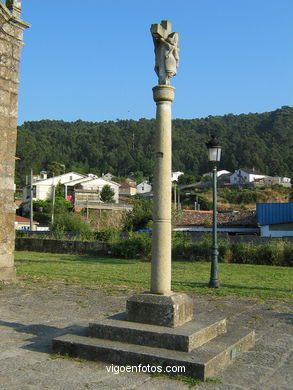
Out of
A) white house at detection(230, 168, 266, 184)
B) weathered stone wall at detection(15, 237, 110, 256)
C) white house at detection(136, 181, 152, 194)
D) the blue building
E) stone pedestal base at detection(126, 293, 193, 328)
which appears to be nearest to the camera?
stone pedestal base at detection(126, 293, 193, 328)

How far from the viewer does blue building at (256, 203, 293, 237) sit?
3238 cm

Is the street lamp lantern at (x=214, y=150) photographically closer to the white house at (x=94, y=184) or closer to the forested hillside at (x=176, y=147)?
the white house at (x=94, y=184)

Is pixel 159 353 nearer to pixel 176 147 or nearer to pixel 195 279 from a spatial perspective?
pixel 195 279

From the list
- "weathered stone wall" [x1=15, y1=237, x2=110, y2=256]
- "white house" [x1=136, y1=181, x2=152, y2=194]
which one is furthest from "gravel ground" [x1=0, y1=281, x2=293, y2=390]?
"white house" [x1=136, y1=181, x2=152, y2=194]

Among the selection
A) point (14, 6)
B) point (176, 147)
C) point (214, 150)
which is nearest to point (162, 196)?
point (214, 150)

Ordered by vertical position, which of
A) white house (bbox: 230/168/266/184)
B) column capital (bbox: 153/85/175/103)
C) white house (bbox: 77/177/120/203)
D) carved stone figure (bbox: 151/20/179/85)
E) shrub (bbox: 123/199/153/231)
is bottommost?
shrub (bbox: 123/199/153/231)

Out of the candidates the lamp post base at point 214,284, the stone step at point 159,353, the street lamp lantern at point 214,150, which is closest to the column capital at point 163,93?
the stone step at point 159,353

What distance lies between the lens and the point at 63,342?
16.9 feet

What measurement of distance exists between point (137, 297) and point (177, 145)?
128225 mm

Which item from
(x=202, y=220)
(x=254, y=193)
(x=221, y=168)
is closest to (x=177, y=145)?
(x=221, y=168)

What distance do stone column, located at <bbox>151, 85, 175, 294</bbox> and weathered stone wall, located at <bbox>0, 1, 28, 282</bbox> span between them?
6.07m

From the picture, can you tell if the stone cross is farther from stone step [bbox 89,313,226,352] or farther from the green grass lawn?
stone step [bbox 89,313,226,352]

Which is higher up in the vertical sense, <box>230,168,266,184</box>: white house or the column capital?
<box>230,168,266,184</box>: white house

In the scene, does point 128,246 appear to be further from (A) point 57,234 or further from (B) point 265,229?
(B) point 265,229
